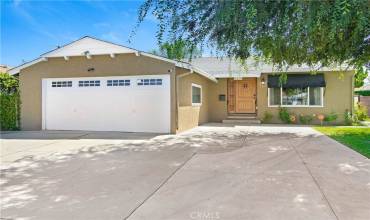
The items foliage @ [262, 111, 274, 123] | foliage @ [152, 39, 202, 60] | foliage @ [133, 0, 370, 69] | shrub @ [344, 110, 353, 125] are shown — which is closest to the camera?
foliage @ [133, 0, 370, 69]

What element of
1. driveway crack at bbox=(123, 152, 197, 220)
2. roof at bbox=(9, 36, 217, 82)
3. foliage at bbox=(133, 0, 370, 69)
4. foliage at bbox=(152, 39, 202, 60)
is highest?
roof at bbox=(9, 36, 217, 82)

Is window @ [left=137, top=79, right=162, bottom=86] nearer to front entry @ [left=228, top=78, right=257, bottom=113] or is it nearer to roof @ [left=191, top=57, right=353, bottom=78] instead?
roof @ [left=191, top=57, right=353, bottom=78]

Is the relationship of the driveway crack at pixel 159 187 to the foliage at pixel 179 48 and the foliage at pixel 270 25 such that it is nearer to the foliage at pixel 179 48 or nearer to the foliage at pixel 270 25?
the foliage at pixel 179 48

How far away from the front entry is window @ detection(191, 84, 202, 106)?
2.97 metres

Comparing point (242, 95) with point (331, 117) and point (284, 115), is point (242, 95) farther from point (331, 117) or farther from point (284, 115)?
point (331, 117)

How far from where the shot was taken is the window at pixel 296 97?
56.0ft

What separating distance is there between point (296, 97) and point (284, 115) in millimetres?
1323

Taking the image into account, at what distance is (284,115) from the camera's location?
56.5 feet

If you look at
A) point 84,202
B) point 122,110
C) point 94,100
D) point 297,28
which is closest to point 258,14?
point 297,28

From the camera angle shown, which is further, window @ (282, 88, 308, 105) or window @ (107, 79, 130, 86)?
window @ (282, 88, 308, 105)

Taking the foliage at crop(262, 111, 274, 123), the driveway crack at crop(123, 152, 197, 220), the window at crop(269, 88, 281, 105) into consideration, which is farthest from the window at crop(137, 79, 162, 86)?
the window at crop(269, 88, 281, 105)

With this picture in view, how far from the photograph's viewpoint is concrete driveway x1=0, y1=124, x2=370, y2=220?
4.05 meters

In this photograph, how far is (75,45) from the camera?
43.4 ft

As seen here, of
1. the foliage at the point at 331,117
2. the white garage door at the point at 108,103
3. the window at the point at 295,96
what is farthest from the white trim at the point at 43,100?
the foliage at the point at 331,117
